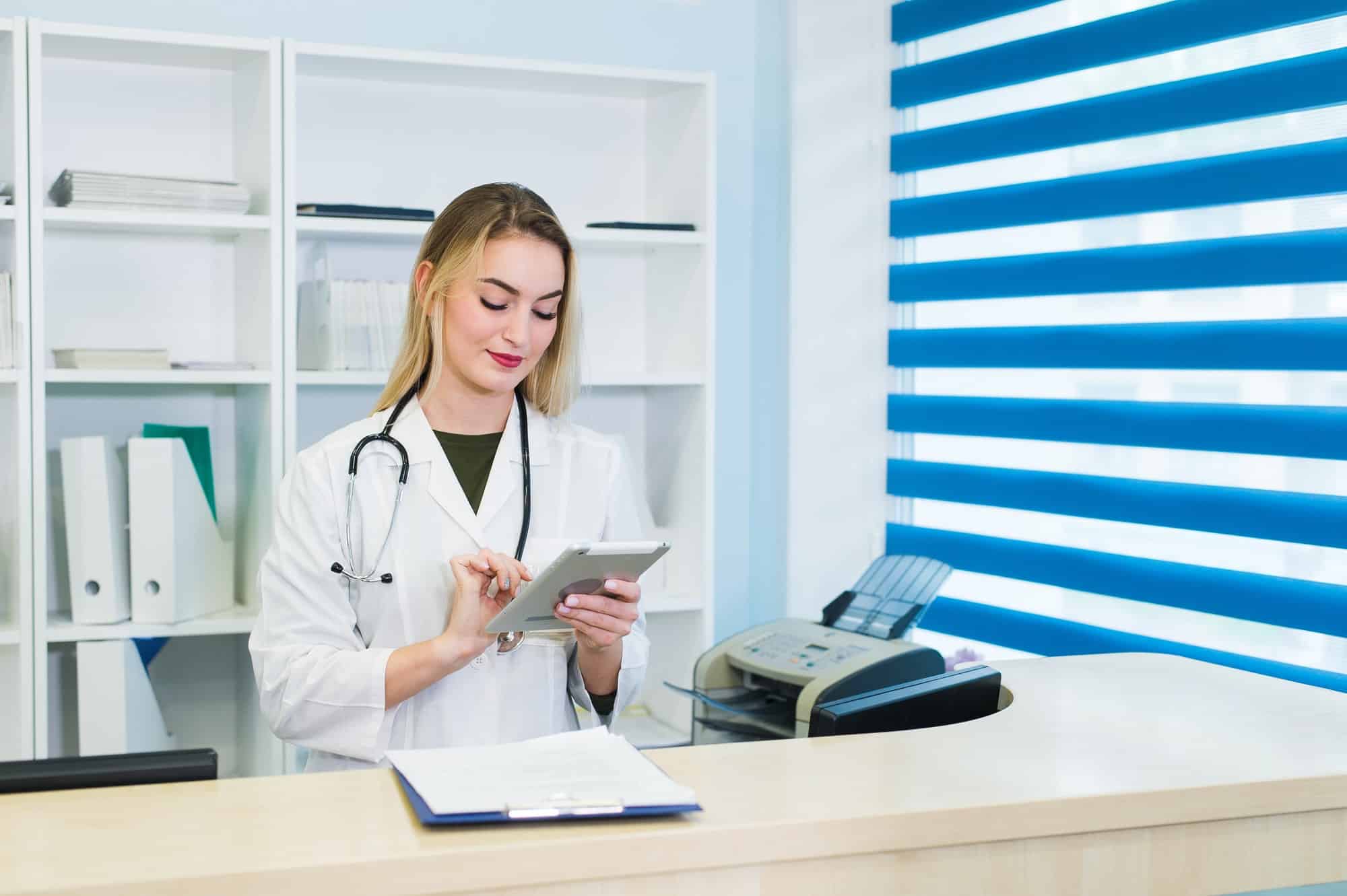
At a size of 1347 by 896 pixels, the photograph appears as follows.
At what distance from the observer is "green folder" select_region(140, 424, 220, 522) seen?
9.34 ft

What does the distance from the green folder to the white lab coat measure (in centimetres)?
105

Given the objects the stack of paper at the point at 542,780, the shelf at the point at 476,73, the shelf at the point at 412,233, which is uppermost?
the shelf at the point at 476,73

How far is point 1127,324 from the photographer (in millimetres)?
2688

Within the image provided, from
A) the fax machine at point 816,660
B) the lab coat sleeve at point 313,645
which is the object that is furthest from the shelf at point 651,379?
the lab coat sleeve at point 313,645

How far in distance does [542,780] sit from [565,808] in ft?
0.25

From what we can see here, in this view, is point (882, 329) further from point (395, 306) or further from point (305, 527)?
point (305, 527)

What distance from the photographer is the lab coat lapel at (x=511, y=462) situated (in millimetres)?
1952

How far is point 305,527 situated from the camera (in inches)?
73.0

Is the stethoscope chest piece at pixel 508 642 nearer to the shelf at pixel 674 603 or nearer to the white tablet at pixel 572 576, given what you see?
the white tablet at pixel 572 576

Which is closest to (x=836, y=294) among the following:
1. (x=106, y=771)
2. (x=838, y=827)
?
(x=838, y=827)

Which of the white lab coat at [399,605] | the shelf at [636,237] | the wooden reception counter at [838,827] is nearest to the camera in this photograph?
the wooden reception counter at [838,827]

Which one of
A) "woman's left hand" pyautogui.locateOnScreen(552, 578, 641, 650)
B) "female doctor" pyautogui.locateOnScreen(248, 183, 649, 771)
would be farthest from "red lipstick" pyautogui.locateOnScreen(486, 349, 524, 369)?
"woman's left hand" pyautogui.locateOnScreen(552, 578, 641, 650)

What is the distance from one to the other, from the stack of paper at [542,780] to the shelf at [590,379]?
4.16ft

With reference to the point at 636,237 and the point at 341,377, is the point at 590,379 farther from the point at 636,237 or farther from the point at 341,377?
the point at 341,377
